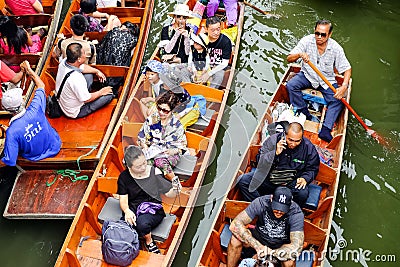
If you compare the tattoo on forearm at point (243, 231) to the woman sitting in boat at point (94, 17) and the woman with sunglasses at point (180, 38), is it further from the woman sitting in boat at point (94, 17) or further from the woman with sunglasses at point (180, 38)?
the woman sitting in boat at point (94, 17)

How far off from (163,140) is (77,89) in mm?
1513

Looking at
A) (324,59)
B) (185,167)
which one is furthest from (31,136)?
(324,59)

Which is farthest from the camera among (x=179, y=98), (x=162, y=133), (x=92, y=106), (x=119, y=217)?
(x=92, y=106)

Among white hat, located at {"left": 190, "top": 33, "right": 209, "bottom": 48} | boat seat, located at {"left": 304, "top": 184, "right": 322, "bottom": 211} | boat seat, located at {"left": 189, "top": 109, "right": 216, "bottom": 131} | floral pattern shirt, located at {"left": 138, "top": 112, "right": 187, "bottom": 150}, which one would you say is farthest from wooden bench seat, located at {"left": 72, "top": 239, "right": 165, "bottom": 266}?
white hat, located at {"left": 190, "top": 33, "right": 209, "bottom": 48}

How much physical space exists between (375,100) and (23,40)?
605 centimetres

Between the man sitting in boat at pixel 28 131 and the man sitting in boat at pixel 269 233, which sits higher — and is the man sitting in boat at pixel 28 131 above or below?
below

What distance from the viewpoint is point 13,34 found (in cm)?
791

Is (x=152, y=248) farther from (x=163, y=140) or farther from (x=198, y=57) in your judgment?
(x=198, y=57)

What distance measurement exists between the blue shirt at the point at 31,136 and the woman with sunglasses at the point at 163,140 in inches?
49.4

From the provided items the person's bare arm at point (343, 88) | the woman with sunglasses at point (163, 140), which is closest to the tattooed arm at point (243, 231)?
the woman with sunglasses at point (163, 140)

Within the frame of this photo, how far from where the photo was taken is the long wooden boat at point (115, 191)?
5730mm

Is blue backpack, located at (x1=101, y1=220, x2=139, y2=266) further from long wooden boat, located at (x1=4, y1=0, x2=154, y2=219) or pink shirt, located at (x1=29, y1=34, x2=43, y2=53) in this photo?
pink shirt, located at (x1=29, y1=34, x2=43, y2=53)

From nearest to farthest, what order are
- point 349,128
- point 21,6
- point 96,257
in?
1. point 96,257
2. point 349,128
3. point 21,6

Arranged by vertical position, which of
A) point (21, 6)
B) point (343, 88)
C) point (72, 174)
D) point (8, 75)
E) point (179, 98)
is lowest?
point (72, 174)
